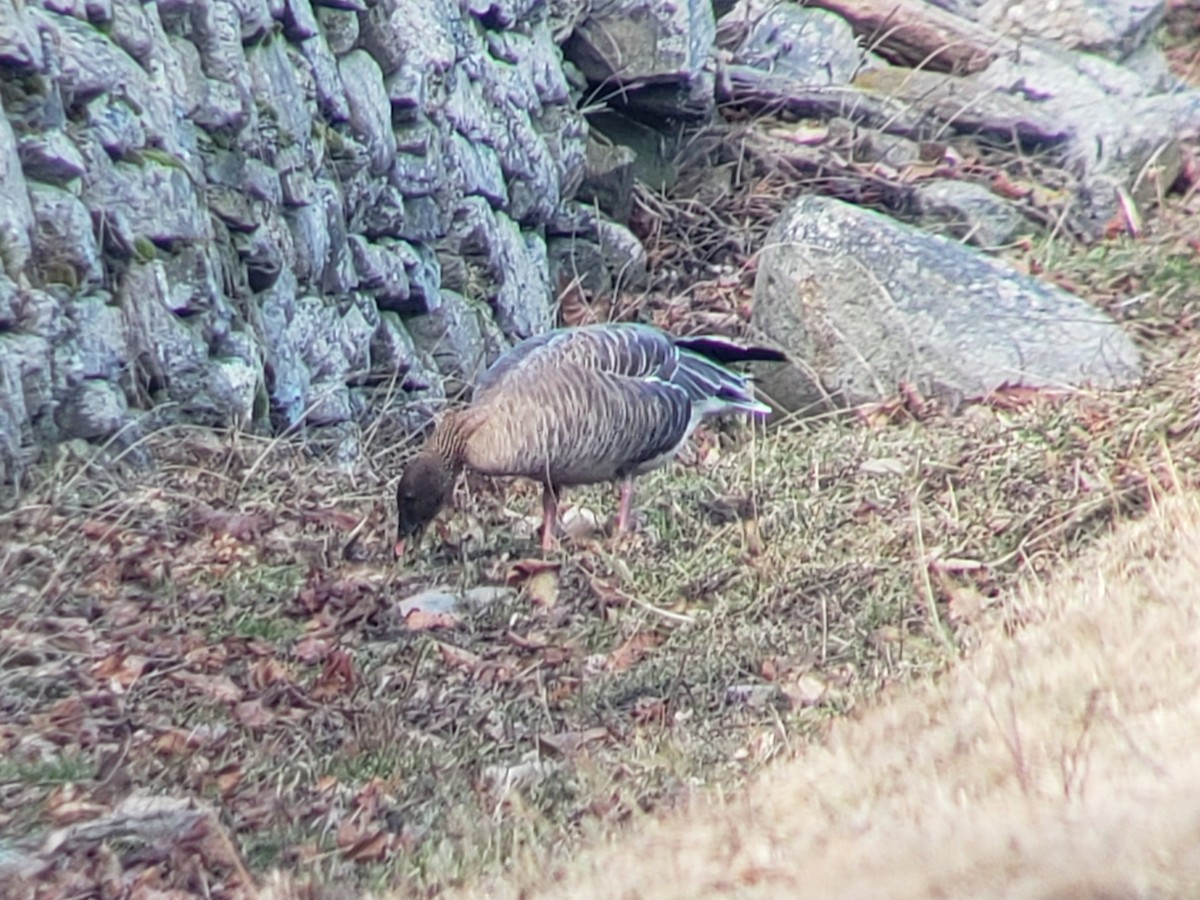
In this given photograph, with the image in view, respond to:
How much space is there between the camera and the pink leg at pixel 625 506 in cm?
835

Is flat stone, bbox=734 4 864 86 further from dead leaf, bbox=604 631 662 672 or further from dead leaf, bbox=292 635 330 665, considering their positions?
dead leaf, bbox=292 635 330 665

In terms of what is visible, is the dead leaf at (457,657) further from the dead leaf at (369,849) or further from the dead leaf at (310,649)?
the dead leaf at (369,849)

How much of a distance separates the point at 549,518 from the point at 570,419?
458 mm

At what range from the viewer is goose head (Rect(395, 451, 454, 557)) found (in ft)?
25.5

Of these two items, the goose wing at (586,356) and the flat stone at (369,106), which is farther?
the flat stone at (369,106)

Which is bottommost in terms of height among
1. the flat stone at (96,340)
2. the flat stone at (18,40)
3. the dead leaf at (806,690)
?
the dead leaf at (806,690)

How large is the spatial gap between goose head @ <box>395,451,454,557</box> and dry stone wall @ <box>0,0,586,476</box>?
0.85m

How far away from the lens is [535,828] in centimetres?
544

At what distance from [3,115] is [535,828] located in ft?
10.9

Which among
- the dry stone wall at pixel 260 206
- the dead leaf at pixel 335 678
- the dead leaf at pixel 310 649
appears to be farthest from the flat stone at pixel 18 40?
the dead leaf at pixel 335 678

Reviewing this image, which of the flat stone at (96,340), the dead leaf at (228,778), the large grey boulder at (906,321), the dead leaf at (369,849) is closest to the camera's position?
the dead leaf at (369,849)

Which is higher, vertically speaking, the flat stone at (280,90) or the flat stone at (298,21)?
the flat stone at (298,21)

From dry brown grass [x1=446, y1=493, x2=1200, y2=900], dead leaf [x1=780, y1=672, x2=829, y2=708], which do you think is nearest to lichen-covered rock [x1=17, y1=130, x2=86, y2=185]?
dead leaf [x1=780, y1=672, x2=829, y2=708]

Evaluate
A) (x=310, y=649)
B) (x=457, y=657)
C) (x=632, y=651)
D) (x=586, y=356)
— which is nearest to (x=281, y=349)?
(x=586, y=356)
